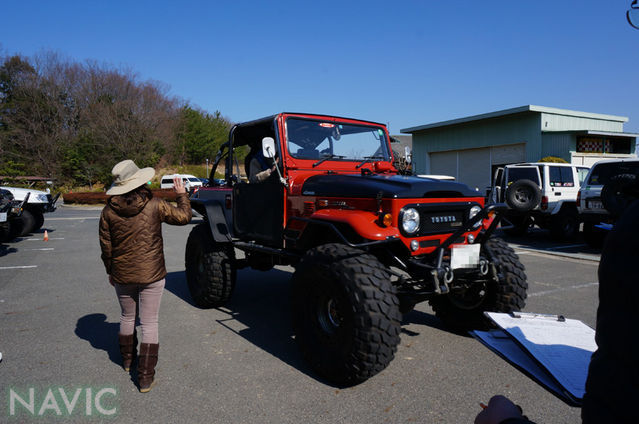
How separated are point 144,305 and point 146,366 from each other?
1.51ft

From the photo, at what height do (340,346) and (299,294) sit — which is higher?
(299,294)

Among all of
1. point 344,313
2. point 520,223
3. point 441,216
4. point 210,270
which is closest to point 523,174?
point 520,223

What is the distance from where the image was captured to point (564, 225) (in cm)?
1161

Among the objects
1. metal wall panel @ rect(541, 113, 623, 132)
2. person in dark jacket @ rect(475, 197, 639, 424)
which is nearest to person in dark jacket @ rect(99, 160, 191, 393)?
person in dark jacket @ rect(475, 197, 639, 424)

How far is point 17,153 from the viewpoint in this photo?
37406 millimetres

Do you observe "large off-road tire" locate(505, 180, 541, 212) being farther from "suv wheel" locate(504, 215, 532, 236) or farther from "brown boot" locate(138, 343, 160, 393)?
"brown boot" locate(138, 343, 160, 393)

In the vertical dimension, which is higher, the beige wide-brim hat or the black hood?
the beige wide-brim hat

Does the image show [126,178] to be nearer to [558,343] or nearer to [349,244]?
[349,244]

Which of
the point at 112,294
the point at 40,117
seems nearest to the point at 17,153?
the point at 40,117

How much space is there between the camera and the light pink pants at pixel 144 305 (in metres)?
3.39

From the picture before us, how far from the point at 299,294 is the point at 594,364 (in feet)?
8.75

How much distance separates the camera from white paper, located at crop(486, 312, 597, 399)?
131cm

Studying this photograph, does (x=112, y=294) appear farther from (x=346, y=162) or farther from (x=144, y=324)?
(x=346, y=162)

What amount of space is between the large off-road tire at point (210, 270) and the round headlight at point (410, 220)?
92.3 inches
